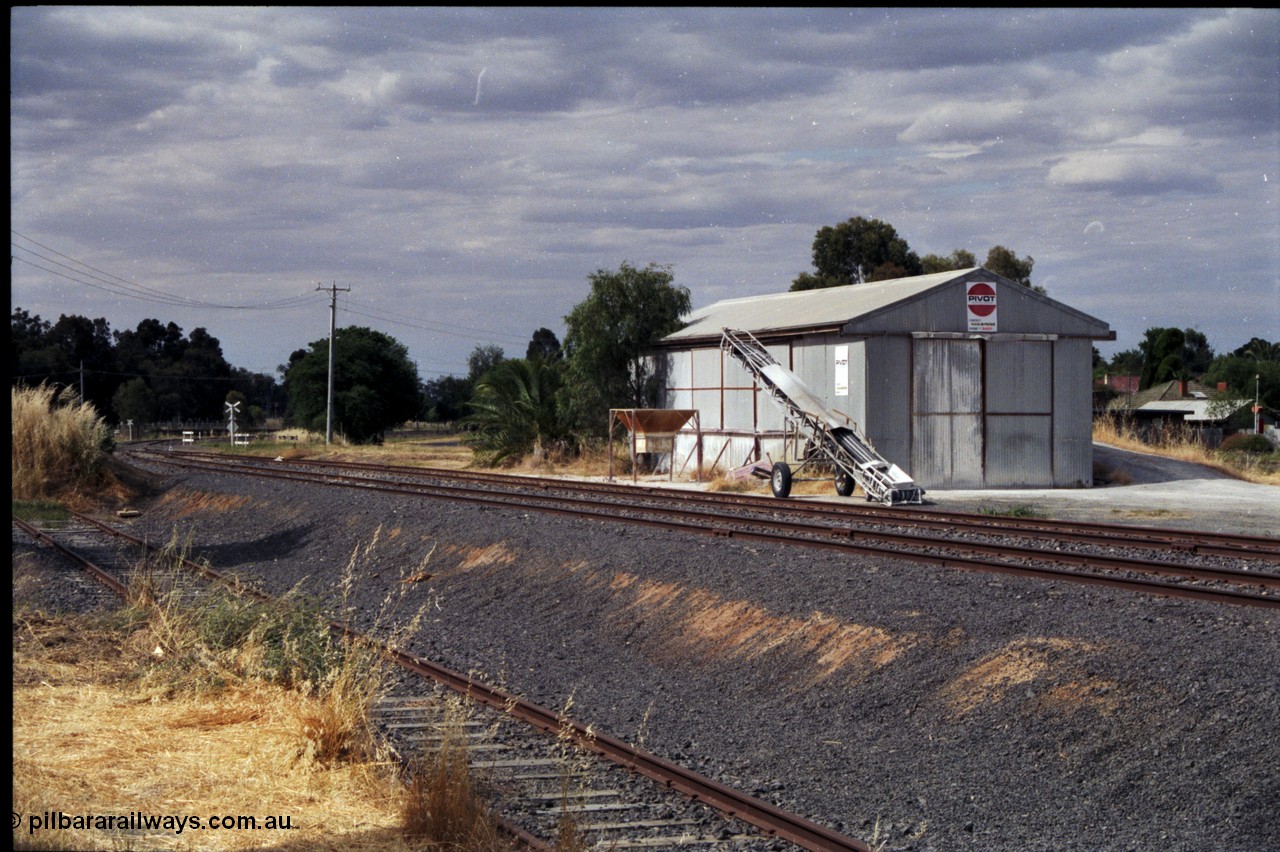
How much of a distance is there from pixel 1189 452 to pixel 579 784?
112 ft

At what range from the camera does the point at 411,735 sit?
839 centimetres

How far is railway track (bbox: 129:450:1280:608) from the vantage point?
12062 millimetres

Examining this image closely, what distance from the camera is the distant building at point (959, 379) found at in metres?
27.7

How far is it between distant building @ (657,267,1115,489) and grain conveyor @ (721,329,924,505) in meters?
1.21

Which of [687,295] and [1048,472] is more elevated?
[687,295]

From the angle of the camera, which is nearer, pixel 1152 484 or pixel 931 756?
pixel 931 756

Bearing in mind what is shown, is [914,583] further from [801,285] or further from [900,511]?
[801,285]

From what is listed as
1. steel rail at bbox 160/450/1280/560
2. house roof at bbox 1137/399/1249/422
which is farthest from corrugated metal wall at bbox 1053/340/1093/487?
house roof at bbox 1137/399/1249/422

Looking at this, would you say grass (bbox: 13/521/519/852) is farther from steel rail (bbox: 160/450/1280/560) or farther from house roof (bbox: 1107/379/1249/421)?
house roof (bbox: 1107/379/1249/421)

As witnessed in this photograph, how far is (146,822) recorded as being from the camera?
19.3ft

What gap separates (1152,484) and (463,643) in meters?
22.4

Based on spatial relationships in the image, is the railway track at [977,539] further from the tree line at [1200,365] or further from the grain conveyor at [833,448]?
the tree line at [1200,365]

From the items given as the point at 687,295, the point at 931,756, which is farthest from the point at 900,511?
the point at 687,295

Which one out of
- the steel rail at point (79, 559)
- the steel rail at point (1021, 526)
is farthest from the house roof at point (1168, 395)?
the steel rail at point (79, 559)
